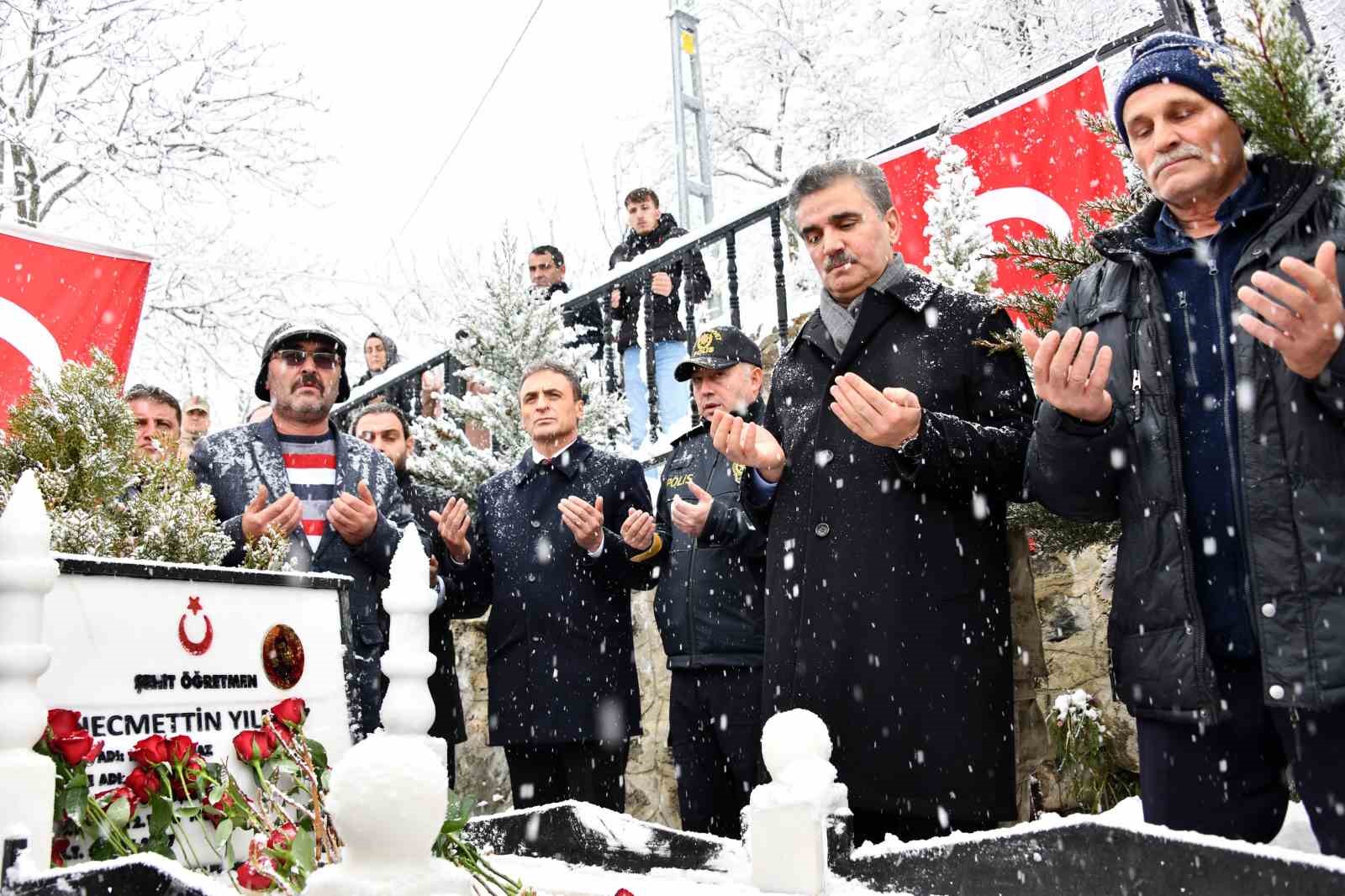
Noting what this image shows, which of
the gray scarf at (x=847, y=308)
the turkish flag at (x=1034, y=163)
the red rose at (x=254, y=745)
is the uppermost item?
the turkish flag at (x=1034, y=163)

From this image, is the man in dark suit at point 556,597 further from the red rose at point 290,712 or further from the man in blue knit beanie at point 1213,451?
the man in blue knit beanie at point 1213,451

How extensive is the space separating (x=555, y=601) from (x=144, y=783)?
2.33 meters

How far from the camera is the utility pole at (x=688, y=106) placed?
1325 cm

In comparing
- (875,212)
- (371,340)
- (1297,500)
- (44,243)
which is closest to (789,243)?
(371,340)

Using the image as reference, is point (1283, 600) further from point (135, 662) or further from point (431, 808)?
point (135, 662)

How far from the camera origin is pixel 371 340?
9.71 meters

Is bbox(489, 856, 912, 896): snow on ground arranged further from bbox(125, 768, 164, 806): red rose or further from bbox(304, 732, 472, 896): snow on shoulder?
bbox(304, 732, 472, 896): snow on shoulder

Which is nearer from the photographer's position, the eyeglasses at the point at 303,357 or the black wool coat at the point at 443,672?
the eyeglasses at the point at 303,357

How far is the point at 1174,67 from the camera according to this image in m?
2.42

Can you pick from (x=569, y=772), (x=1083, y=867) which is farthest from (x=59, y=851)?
(x=569, y=772)

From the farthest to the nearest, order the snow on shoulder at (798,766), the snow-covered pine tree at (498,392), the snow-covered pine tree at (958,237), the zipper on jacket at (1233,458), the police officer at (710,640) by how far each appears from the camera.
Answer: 1. the snow-covered pine tree at (498,392)
2. the snow-covered pine tree at (958,237)
3. the police officer at (710,640)
4. the zipper on jacket at (1233,458)
5. the snow on shoulder at (798,766)

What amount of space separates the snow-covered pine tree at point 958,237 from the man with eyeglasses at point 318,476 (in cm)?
212

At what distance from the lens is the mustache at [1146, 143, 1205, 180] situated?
7.84 ft

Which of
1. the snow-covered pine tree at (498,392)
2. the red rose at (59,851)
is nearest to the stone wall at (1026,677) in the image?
the snow-covered pine tree at (498,392)
